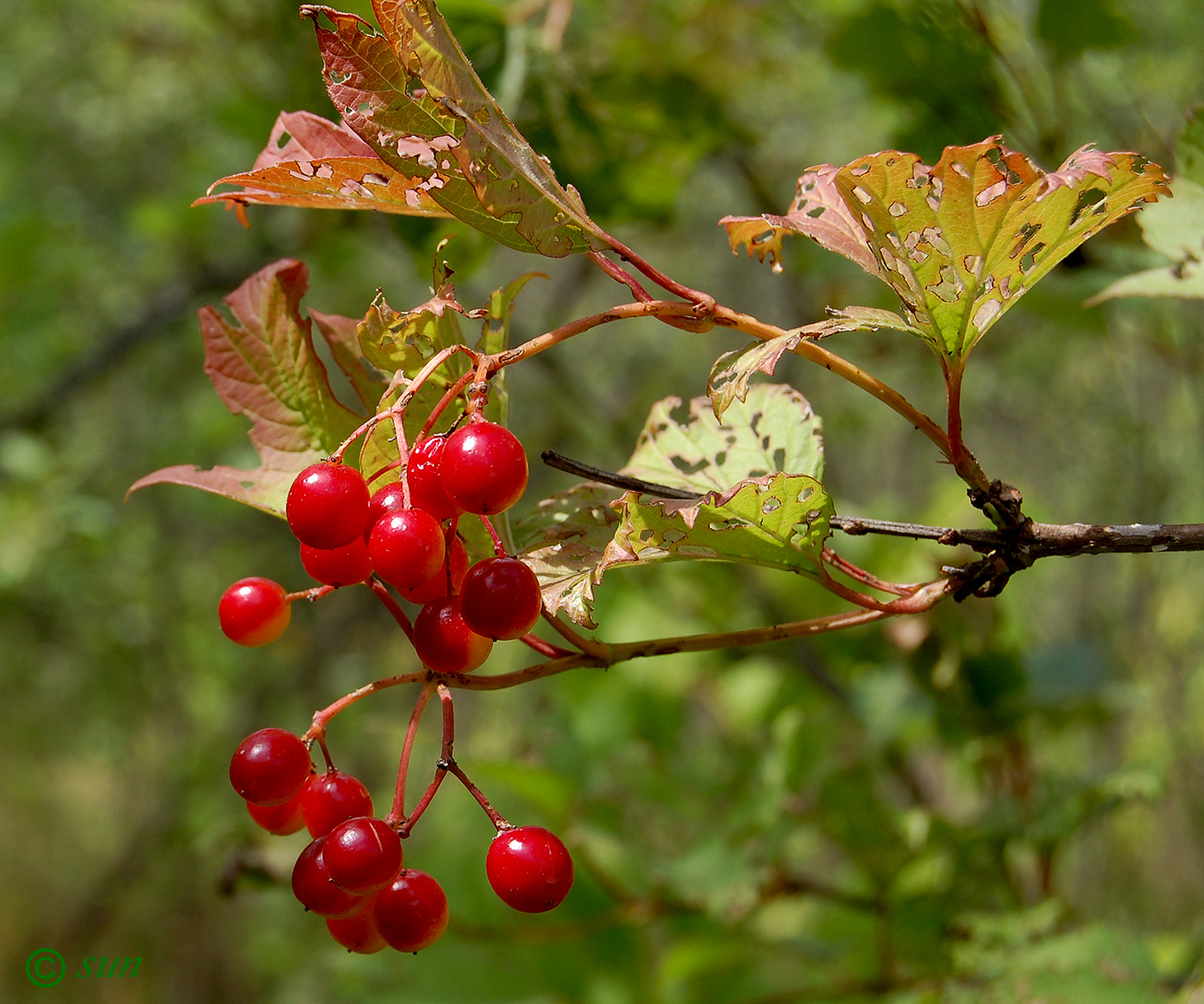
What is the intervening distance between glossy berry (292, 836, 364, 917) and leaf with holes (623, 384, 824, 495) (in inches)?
11.7

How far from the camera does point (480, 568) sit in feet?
1.47

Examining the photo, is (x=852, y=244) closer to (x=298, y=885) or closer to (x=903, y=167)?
(x=903, y=167)

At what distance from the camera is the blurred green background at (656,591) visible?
1.15 meters

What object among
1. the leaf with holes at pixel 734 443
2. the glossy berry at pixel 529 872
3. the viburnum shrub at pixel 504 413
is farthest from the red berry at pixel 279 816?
the leaf with holes at pixel 734 443

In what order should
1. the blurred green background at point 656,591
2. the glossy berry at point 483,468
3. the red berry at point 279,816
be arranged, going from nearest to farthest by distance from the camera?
the glossy berry at point 483,468
the red berry at point 279,816
the blurred green background at point 656,591

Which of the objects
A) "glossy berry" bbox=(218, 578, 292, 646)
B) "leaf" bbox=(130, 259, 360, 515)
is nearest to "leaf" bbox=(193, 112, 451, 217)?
"leaf" bbox=(130, 259, 360, 515)

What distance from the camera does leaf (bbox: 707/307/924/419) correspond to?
1.43 feet

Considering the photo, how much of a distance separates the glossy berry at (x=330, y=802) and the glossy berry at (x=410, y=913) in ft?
0.16

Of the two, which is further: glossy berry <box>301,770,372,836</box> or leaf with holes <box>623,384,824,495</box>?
leaf with holes <box>623,384,824,495</box>

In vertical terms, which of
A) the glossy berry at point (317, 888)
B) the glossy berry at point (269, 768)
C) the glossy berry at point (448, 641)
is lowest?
the glossy berry at point (317, 888)

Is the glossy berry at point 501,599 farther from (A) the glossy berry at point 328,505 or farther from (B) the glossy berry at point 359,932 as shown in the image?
(B) the glossy berry at point 359,932

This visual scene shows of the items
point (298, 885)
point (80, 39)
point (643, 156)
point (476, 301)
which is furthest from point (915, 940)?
point (80, 39)

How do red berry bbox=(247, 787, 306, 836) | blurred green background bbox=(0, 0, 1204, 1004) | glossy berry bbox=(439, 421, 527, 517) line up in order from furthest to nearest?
blurred green background bbox=(0, 0, 1204, 1004) → red berry bbox=(247, 787, 306, 836) → glossy berry bbox=(439, 421, 527, 517)

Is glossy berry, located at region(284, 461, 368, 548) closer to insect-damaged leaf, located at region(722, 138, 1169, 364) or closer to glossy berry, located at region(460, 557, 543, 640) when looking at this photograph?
glossy berry, located at region(460, 557, 543, 640)
